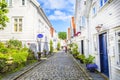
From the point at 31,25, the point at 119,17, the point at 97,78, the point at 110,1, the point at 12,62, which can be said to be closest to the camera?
the point at 119,17

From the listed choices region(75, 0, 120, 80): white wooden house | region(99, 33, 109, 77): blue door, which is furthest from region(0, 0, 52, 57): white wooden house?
region(75, 0, 120, 80): white wooden house

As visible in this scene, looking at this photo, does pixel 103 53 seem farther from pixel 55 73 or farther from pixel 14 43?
pixel 14 43

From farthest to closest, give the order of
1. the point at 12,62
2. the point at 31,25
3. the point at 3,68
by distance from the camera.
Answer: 1. the point at 31,25
2. the point at 12,62
3. the point at 3,68

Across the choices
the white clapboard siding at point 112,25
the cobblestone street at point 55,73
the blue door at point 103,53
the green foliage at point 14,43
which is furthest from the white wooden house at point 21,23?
the white clapboard siding at point 112,25

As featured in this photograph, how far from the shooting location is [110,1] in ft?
31.8

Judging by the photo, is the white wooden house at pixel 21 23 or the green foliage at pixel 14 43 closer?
the green foliage at pixel 14 43

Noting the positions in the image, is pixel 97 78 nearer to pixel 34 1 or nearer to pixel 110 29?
pixel 110 29

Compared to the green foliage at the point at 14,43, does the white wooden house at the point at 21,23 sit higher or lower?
higher

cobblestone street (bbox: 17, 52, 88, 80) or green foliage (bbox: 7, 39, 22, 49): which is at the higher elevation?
green foliage (bbox: 7, 39, 22, 49)

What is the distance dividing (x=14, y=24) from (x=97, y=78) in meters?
16.2

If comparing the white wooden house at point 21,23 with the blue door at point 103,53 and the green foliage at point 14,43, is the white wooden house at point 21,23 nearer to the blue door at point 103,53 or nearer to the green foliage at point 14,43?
the green foliage at point 14,43

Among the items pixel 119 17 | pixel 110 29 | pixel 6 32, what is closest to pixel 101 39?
pixel 110 29

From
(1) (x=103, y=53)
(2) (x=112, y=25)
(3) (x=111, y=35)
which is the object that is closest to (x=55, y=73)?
(1) (x=103, y=53)

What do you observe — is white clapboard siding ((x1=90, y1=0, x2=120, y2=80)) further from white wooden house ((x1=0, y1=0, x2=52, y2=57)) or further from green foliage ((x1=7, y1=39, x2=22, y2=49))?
white wooden house ((x1=0, y1=0, x2=52, y2=57))
